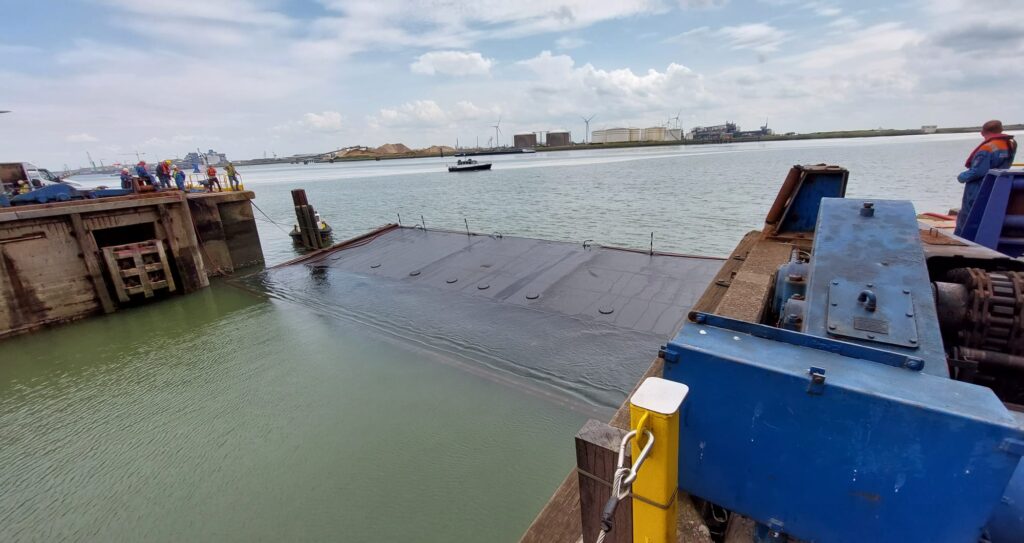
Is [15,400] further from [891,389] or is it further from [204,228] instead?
[891,389]

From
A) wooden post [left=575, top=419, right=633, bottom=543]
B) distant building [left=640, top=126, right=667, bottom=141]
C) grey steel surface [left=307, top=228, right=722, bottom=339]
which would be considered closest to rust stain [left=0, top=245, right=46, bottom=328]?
grey steel surface [left=307, top=228, right=722, bottom=339]

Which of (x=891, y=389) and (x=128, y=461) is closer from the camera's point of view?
(x=891, y=389)

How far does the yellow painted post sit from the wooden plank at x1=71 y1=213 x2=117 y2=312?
17.1 m

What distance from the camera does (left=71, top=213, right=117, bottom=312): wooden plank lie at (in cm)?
1263

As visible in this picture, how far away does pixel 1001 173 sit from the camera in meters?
6.13

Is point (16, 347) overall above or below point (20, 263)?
below

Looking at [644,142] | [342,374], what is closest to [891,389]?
[342,374]

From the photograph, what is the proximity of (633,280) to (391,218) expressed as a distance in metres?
24.2

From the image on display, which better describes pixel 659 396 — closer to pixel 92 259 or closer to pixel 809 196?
pixel 809 196

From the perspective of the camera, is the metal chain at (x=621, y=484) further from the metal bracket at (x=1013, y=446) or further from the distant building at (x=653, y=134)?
the distant building at (x=653, y=134)

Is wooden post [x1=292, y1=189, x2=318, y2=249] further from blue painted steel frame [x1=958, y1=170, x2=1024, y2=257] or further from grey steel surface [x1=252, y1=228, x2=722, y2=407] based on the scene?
blue painted steel frame [x1=958, y1=170, x2=1024, y2=257]

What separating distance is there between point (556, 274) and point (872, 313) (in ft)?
31.9

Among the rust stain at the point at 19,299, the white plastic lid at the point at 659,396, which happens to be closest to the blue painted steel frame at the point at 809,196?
the white plastic lid at the point at 659,396

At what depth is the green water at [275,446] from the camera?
5734mm
